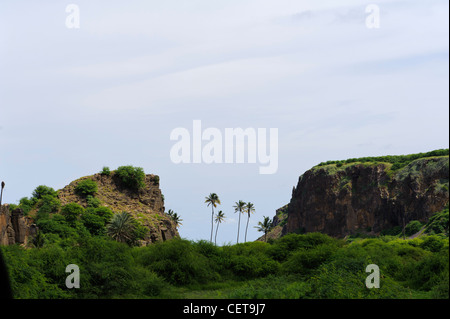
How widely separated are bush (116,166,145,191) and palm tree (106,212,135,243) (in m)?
18.9

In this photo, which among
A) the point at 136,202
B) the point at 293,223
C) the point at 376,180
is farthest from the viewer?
the point at 293,223

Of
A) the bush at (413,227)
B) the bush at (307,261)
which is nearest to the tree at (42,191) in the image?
the bush at (307,261)

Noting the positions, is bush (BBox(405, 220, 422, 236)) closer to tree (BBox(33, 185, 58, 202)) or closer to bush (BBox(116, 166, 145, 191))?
bush (BBox(116, 166, 145, 191))

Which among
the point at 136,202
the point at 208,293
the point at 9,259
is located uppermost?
the point at 136,202

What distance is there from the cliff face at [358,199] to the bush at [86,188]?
6371cm

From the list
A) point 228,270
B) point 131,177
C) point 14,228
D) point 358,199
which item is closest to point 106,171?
point 131,177

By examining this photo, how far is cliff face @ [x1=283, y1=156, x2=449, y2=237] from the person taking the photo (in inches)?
4951

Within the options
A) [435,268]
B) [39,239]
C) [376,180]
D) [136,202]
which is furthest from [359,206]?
[435,268]

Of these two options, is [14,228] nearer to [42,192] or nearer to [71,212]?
[71,212]

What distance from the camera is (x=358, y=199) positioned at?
154m

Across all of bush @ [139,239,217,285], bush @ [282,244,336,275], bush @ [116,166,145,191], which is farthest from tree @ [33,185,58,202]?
bush @ [282,244,336,275]
